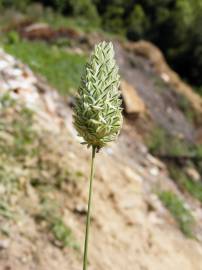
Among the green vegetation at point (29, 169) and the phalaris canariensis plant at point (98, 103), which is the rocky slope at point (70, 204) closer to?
the green vegetation at point (29, 169)

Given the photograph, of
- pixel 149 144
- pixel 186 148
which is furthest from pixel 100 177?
pixel 186 148

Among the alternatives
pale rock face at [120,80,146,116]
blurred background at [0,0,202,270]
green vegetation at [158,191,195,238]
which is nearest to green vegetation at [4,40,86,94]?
blurred background at [0,0,202,270]

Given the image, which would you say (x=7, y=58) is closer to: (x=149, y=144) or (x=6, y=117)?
(x=6, y=117)

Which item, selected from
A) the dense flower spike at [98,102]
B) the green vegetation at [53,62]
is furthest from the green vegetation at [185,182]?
the dense flower spike at [98,102]

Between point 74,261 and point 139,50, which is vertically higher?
point 74,261

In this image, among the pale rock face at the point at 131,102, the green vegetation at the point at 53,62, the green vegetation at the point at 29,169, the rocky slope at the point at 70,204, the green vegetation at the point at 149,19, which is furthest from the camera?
the green vegetation at the point at 149,19

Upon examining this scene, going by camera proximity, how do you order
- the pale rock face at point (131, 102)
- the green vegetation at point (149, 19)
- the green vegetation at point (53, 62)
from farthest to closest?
1. the green vegetation at point (149, 19)
2. the pale rock face at point (131, 102)
3. the green vegetation at point (53, 62)
